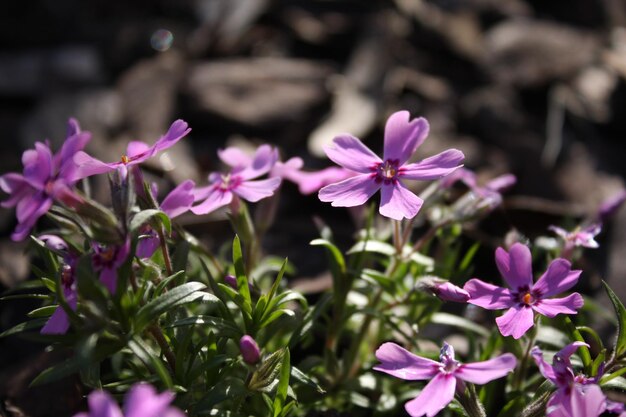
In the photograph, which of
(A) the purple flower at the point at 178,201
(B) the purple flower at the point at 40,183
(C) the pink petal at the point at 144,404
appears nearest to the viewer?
(C) the pink petal at the point at 144,404

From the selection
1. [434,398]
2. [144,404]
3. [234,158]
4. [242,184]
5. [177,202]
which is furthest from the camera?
[234,158]

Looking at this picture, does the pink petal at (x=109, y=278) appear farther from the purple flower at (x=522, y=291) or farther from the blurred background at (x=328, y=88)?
the blurred background at (x=328, y=88)

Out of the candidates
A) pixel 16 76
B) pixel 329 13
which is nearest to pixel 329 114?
pixel 329 13

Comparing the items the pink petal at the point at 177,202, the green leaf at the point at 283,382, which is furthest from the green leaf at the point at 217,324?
the pink petal at the point at 177,202

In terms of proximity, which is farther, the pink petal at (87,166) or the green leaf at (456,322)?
the green leaf at (456,322)

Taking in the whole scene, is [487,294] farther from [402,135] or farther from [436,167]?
[402,135]

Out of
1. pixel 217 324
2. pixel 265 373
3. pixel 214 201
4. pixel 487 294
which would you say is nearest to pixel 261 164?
pixel 214 201

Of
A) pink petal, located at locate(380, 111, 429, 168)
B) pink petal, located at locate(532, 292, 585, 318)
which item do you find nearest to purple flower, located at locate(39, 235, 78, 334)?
pink petal, located at locate(380, 111, 429, 168)
